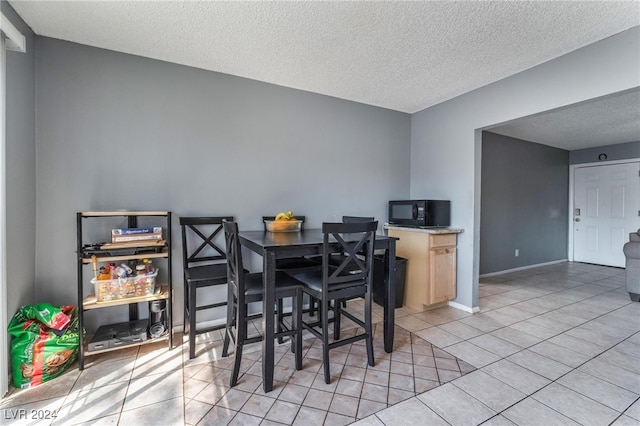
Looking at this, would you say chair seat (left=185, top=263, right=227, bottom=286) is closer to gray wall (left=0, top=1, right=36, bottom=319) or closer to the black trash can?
gray wall (left=0, top=1, right=36, bottom=319)

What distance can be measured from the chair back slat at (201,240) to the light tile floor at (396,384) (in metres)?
0.68

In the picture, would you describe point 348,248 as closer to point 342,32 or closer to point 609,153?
point 342,32

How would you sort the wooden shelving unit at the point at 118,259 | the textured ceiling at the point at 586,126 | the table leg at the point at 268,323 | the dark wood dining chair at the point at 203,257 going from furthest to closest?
the textured ceiling at the point at 586,126, the dark wood dining chair at the point at 203,257, the wooden shelving unit at the point at 118,259, the table leg at the point at 268,323

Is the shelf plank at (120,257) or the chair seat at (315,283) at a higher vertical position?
the shelf plank at (120,257)

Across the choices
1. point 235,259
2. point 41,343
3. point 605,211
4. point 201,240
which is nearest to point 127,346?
point 41,343

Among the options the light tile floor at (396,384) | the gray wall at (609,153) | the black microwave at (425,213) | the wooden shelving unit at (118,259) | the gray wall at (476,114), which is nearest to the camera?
the light tile floor at (396,384)

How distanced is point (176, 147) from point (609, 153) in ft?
23.3

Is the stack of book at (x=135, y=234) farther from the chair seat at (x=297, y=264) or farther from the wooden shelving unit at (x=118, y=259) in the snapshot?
the chair seat at (x=297, y=264)

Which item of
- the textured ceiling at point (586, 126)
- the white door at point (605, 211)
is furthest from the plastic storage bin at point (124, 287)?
the white door at point (605, 211)

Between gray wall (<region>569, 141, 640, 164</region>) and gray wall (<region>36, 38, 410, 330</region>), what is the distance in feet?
16.2

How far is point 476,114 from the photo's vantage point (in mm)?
3072

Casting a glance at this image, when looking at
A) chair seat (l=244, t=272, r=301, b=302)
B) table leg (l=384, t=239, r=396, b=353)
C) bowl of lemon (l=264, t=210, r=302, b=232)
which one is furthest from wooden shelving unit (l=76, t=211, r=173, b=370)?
table leg (l=384, t=239, r=396, b=353)

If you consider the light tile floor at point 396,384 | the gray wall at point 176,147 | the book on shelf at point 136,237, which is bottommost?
the light tile floor at point 396,384

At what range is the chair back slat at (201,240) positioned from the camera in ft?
8.14
